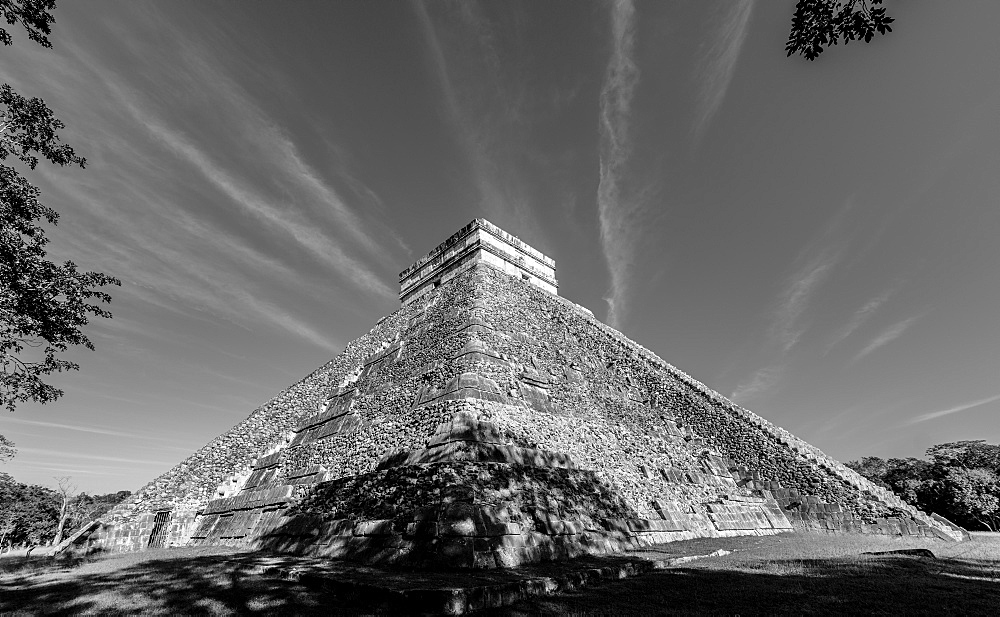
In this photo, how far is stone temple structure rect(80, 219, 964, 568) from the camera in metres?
7.95

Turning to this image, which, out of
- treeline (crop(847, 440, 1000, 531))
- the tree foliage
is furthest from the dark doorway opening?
treeline (crop(847, 440, 1000, 531))

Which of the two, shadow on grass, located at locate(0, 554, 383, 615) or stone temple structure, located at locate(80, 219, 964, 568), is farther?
stone temple structure, located at locate(80, 219, 964, 568)

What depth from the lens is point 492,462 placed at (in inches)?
344

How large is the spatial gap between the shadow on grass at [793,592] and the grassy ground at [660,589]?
0.05 feet

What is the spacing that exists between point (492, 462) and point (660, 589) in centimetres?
391

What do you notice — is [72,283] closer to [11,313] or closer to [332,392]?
[11,313]

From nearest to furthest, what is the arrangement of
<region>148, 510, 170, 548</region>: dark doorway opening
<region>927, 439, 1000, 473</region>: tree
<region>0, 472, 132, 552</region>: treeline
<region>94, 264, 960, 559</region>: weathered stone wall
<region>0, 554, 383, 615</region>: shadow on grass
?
<region>0, 554, 383, 615</region>: shadow on grass < <region>94, 264, 960, 559</region>: weathered stone wall < <region>148, 510, 170, 548</region>: dark doorway opening < <region>927, 439, 1000, 473</region>: tree < <region>0, 472, 132, 552</region>: treeline

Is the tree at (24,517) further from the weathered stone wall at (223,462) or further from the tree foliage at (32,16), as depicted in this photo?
the tree foliage at (32,16)

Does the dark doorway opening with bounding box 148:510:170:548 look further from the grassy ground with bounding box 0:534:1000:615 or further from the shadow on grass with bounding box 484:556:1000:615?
the shadow on grass with bounding box 484:556:1000:615

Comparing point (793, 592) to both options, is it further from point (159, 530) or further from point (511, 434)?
point (159, 530)

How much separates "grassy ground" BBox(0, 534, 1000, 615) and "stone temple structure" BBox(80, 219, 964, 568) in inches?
67.2

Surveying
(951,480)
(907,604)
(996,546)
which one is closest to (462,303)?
(907,604)

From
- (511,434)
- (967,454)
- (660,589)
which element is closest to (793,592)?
(660,589)

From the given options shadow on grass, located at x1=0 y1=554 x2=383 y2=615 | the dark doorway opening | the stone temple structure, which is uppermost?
the stone temple structure
